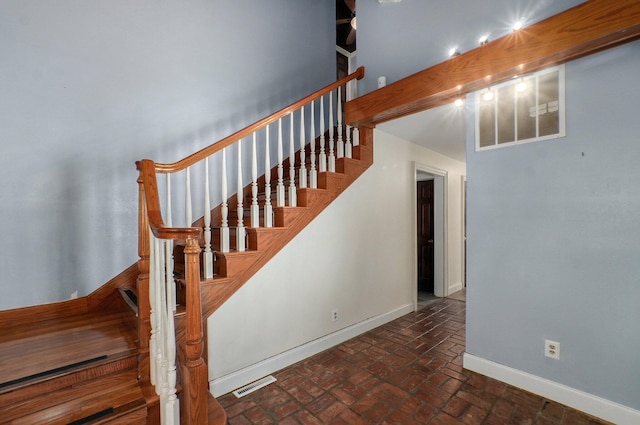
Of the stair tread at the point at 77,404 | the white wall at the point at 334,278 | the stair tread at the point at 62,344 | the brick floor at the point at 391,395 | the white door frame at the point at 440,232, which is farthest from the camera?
the white door frame at the point at 440,232

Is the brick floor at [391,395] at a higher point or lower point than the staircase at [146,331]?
lower

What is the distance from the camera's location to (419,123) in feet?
10.7

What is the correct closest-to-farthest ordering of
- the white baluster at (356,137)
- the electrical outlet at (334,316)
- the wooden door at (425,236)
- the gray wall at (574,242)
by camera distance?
the gray wall at (574,242)
the electrical outlet at (334,316)
the white baluster at (356,137)
the wooden door at (425,236)

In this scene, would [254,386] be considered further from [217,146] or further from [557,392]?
[557,392]

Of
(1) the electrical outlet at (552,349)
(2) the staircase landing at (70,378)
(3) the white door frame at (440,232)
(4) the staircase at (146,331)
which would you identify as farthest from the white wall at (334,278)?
(1) the electrical outlet at (552,349)

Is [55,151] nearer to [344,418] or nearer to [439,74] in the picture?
[344,418]

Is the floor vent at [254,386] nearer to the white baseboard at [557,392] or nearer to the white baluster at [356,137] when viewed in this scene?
the white baseboard at [557,392]

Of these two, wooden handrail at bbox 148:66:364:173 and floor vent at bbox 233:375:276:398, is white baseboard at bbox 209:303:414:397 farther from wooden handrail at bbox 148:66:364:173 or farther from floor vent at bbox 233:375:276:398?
wooden handrail at bbox 148:66:364:173

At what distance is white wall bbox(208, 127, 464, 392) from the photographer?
2359mm

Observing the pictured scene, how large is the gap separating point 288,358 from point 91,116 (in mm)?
2799

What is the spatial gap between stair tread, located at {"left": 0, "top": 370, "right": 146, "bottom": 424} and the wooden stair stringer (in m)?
0.64

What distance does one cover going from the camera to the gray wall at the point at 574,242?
72.5 inches

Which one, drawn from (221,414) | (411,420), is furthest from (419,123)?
(221,414)

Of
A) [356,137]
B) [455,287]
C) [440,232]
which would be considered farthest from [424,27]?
[455,287]
